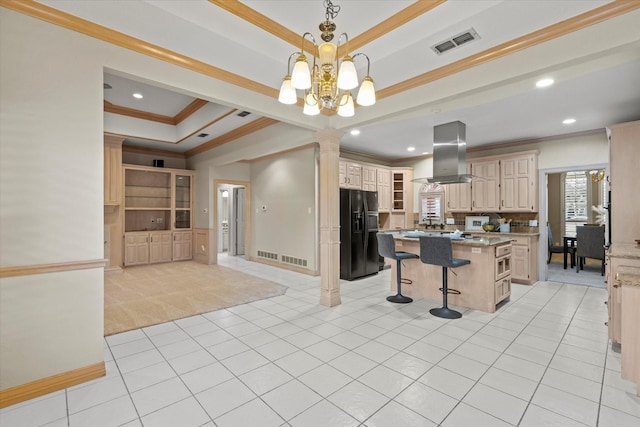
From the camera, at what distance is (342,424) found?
1784 mm

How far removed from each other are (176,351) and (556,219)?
1008cm

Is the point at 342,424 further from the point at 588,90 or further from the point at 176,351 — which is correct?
the point at 588,90

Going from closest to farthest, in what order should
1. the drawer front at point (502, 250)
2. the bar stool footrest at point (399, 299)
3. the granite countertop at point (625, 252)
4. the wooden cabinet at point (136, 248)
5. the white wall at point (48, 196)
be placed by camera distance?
the white wall at point (48, 196) < the granite countertop at point (625, 252) < the drawer front at point (502, 250) < the bar stool footrest at point (399, 299) < the wooden cabinet at point (136, 248)

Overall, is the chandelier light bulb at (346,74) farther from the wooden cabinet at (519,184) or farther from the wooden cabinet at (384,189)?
the wooden cabinet at (519,184)

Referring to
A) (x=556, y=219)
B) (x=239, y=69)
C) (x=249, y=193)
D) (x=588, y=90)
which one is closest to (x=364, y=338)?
(x=239, y=69)

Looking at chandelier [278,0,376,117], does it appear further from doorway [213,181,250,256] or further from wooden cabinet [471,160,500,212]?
doorway [213,181,250,256]

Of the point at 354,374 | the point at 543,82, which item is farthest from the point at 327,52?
the point at 354,374

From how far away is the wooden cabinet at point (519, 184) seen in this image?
5.55 metres

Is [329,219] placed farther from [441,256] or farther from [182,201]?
[182,201]

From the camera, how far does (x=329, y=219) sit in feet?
13.3

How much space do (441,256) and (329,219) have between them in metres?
1.53

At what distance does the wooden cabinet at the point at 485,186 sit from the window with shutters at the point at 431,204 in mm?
849

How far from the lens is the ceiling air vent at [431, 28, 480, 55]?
232cm

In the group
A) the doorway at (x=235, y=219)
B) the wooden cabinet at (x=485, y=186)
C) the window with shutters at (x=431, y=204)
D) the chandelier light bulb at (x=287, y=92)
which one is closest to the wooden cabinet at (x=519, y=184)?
the wooden cabinet at (x=485, y=186)
